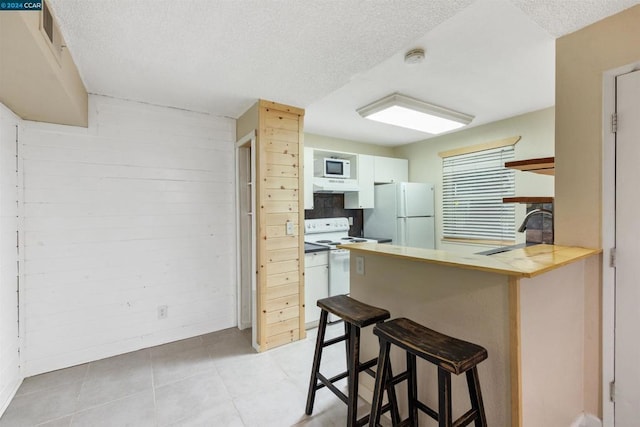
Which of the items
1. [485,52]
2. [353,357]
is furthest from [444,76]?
[353,357]

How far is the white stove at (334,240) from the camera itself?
3.49m

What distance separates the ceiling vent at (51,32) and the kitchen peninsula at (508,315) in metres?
2.03

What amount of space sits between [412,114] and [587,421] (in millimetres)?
A: 2711

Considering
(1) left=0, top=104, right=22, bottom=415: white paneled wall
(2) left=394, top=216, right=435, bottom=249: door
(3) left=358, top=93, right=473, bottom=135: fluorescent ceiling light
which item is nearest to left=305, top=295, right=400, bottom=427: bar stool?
(3) left=358, top=93, right=473, bottom=135: fluorescent ceiling light

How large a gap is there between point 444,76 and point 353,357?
2.28m

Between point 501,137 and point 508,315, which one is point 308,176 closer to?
point 501,137

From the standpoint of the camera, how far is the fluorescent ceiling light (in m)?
2.85

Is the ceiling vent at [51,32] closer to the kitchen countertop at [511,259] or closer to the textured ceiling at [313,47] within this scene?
the textured ceiling at [313,47]

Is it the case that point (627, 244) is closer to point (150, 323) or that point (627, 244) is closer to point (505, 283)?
point (505, 283)

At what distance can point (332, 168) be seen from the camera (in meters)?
3.99

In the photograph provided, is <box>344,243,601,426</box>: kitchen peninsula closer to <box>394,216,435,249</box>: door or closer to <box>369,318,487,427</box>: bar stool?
<box>369,318,487,427</box>: bar stool

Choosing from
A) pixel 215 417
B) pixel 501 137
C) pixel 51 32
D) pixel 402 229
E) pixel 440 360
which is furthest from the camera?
pixel 402 229

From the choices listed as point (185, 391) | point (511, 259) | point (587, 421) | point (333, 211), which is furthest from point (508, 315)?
point (333, 211)

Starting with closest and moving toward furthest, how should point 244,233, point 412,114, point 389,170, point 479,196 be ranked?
1. point 412,114
2. point 244,233
3. point 479,196
4. point 389,170
